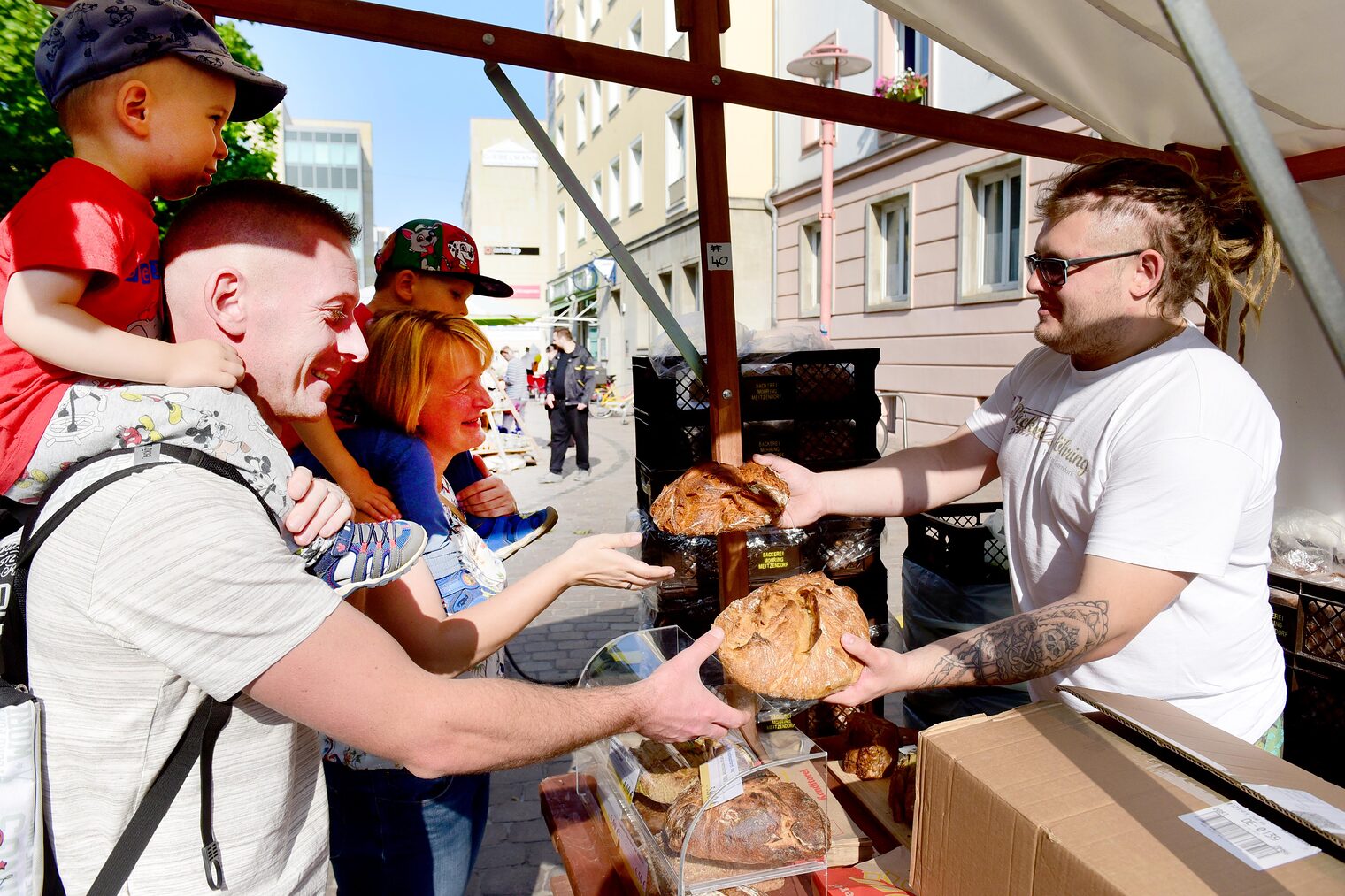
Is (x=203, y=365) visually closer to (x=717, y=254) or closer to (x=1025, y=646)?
(x=717, y=254)

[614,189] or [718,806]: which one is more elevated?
[614,189]

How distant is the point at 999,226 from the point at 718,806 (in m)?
11.6

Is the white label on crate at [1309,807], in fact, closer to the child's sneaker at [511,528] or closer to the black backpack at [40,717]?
the black backpack at [40,717]

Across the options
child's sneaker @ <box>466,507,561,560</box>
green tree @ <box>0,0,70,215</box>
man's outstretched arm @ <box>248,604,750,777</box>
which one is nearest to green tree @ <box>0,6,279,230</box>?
green tree @ <box>0,0,70,215</box>

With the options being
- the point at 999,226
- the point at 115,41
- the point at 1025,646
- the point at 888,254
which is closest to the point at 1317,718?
the point at 1025,646

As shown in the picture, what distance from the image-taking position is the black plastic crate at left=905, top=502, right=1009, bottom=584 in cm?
373

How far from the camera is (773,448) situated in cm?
341

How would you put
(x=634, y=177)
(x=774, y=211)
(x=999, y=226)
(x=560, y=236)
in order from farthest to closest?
(x=560, y=236)
(x=634, y=177)
(x=774, y=211)
(x=999, y=226)

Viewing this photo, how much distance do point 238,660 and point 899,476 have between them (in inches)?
80.4

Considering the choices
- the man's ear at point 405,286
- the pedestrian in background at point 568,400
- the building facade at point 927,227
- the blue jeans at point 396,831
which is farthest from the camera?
the pedestrian in background at point 568,400

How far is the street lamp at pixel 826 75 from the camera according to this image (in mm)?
10789

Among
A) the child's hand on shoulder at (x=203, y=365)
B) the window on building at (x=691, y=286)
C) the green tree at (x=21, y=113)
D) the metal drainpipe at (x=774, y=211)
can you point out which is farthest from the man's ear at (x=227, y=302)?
the window on building at (x=691, y=286)

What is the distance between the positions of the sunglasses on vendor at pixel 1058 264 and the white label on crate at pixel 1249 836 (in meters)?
1.23

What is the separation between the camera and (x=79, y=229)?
1477mm
